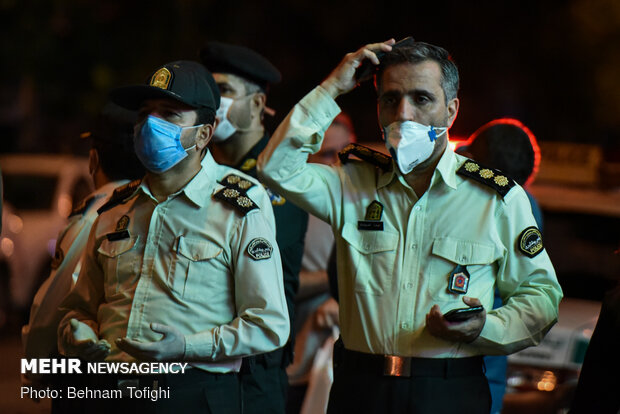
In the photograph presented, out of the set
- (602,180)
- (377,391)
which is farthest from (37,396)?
(602,180)

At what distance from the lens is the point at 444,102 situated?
146 inches

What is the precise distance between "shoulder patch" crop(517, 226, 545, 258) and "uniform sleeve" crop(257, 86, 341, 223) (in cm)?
68

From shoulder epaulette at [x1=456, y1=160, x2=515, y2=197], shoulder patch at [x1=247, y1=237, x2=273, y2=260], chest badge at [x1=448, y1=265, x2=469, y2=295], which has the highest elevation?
shoulder epaulette at [x1=456, y1=160, x2=515, y2=197]

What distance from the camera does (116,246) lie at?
383cm

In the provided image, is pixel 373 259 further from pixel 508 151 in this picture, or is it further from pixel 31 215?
pixel 31 215

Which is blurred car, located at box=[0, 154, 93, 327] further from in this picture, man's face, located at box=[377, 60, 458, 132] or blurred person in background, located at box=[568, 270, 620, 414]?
blurred person in background, located at box=[568, 270, 620, 414]

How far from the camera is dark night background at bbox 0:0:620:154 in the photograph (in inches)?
672

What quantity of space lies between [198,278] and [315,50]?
16393 mm

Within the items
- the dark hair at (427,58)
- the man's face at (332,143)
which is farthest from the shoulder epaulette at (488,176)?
the man's face at (332,143)

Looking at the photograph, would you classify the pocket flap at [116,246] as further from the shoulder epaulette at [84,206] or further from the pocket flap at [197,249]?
the shoulder epaulette at [84,206]

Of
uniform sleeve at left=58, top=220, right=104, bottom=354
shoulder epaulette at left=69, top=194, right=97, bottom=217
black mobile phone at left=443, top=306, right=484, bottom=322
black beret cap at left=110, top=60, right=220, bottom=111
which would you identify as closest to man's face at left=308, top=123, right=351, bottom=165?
shoulder epaulette at left=69, top=194, right=97, bottom=217

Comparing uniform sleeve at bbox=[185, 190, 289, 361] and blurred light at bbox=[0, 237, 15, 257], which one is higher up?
uniform sleeve at bbox=[185, 190, 289, 361]

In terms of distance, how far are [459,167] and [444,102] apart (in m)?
0.24

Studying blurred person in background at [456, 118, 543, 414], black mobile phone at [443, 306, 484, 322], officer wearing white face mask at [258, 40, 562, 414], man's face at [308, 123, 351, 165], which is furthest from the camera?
man's face at [308, 123, 351, 165]
